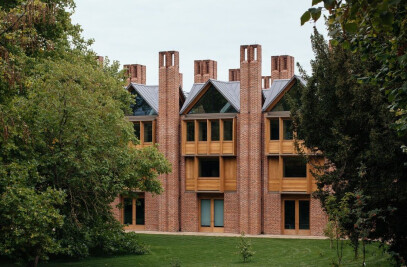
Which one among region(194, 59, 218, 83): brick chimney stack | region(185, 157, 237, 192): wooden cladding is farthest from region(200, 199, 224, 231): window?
region(194, 59, 218, 83): brick chimney stack

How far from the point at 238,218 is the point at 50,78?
22812mm

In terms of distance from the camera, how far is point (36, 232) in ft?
67.7

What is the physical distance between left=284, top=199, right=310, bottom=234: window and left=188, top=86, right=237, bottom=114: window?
6.97 m

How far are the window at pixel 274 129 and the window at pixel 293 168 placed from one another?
153 cm

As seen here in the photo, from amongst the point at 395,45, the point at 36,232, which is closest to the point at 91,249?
the point at 36,232

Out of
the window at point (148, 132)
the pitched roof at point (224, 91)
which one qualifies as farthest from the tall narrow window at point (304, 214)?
the window at point (148, 132)

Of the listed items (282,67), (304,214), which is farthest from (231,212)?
(282,67)

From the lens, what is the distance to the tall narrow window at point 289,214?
43875mm

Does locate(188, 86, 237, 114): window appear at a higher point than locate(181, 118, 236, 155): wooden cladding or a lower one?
higher

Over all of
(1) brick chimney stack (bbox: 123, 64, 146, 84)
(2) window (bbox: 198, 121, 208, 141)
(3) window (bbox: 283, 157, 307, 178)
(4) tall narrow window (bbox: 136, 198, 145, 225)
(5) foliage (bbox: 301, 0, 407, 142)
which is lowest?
(4) tall narrow window (bbox: 136, 198, 145, 225)

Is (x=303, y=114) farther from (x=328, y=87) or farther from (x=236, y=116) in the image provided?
(x=236, y=116)

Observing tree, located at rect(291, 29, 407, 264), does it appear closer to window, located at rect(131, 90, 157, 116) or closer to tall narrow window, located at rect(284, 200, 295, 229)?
tall narrow window, located at rect(284, 200, 295, 229)

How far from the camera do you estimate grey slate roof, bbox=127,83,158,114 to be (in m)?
47.7

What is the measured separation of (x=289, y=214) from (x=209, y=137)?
708 centimetres
